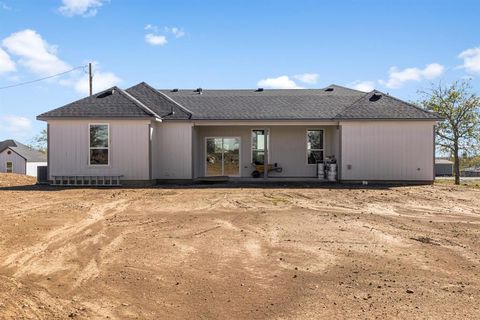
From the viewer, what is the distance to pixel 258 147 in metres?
20.9

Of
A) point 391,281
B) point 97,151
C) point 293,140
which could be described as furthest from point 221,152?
point 391,281

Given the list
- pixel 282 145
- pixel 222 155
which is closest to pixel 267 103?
pixel 282 145

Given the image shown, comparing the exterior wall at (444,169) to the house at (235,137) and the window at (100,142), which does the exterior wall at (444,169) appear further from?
the window at (100,142)

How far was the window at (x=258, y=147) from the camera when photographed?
20859 mm

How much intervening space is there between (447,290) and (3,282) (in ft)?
17.8

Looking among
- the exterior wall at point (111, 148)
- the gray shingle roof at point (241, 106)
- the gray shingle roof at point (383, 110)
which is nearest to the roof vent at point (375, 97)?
the gray shingle roof at point (383, 110)

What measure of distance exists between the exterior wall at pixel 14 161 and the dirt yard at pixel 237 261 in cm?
4016

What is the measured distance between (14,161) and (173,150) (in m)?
37.3

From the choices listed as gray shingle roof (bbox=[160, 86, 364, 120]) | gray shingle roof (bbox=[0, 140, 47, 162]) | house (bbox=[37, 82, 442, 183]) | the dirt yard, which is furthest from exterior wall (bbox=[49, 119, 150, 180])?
gray shingle roof (bbox=[0, 140, 47, 162])

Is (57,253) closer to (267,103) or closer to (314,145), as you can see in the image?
(314,145)

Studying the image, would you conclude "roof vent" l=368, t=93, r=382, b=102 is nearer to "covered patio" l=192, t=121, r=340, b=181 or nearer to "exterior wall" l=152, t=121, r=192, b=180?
"covered patio" l=192, t=121, r=340, b=181

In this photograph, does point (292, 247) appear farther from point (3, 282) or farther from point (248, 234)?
point (3, 282)

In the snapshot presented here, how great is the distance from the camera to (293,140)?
68.4ft

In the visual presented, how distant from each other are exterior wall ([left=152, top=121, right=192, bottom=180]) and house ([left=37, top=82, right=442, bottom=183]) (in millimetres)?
44
